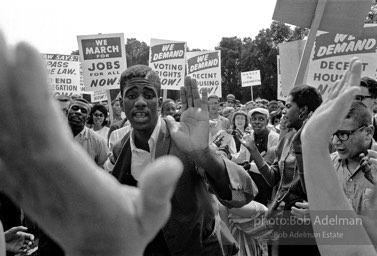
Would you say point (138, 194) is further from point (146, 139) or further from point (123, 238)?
point (146, 139)

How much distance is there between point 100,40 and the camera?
31.6 feet

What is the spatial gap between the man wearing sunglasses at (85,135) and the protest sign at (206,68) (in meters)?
7.56

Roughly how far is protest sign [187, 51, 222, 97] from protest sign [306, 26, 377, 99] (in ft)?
23.5

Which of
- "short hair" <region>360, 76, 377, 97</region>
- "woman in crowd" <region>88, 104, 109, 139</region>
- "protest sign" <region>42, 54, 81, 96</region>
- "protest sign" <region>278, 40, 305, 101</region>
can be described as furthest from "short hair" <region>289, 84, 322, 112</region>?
"protest sign" <region>42, 54, 81, 96</region>

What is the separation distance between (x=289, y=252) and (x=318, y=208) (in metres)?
2.33

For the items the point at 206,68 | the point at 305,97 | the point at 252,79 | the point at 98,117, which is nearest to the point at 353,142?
the point at 305,97

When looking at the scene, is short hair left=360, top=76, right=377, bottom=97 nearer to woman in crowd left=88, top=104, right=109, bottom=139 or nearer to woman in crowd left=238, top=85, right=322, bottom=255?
woman in crowd left=238, top=85, right=322, bottom=255

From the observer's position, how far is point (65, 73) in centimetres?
1180

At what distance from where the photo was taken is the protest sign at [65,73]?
38.1 feet

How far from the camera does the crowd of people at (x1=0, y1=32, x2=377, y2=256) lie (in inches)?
20.4

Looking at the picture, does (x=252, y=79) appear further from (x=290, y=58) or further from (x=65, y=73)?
(x=290, y=58)

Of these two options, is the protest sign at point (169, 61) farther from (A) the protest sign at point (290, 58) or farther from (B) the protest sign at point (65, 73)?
(A) the protest sign at point (290, 58)

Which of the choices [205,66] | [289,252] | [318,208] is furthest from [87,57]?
[318,208]

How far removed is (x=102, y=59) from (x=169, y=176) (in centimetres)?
917
